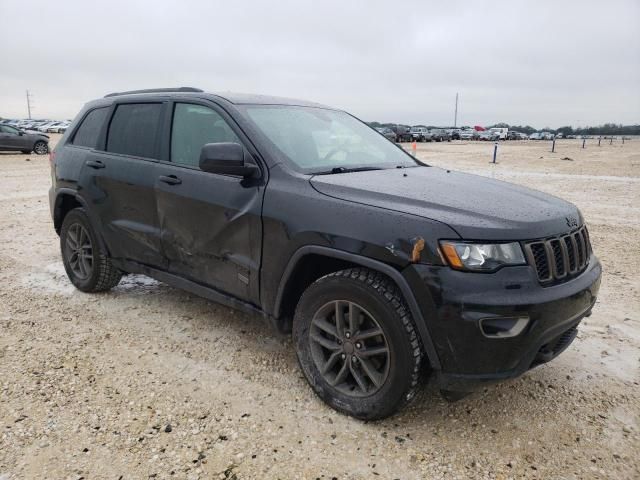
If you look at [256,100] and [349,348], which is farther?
[256,100]

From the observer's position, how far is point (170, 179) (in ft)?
11.9

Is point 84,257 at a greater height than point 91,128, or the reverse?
point 91,128

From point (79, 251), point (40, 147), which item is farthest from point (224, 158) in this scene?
point (40, 147)

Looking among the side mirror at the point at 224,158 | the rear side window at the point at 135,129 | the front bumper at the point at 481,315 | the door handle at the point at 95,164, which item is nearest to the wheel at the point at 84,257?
the door handle at the point at 95,164

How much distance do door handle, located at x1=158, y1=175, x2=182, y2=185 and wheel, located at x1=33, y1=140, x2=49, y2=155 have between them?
22.0m

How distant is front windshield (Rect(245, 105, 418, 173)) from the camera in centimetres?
328

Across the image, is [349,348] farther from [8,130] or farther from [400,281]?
[8,130]

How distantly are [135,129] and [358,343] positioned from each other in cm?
263

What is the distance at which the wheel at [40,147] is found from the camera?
881 inches

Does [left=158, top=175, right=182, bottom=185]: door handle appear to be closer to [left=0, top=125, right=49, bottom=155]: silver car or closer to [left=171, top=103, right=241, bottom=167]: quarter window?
[left=171, top=103, right=241, bottom=167]: quarter window

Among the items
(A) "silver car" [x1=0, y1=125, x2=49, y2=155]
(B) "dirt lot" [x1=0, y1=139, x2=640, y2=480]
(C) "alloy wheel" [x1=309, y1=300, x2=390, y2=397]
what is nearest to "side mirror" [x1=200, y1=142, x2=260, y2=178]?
(C) "alloy wheel" [x1=309, y1=300, x2=390, y2=397]

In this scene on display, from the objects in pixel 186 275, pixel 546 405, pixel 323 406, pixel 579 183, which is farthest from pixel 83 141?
pixel 579 183

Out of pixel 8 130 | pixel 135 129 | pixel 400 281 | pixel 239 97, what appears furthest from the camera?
pixel 8 130

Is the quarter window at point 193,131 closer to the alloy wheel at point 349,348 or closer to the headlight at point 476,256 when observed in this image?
the alloy wheel at point 349,348
